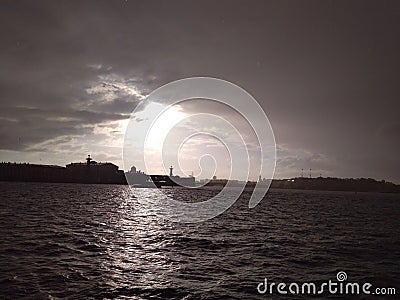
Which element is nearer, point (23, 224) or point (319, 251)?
point (319, 251)

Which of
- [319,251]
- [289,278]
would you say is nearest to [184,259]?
[289,278]

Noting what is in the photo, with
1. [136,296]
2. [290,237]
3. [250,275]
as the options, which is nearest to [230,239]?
[290,237]

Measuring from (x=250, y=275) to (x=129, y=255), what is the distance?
9914 mm

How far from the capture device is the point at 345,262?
25672mm

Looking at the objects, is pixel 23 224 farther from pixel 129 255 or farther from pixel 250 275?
pixel 250 275

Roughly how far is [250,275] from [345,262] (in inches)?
366

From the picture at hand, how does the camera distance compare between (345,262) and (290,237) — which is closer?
(345,262)

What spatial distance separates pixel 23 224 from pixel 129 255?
71.5 ft

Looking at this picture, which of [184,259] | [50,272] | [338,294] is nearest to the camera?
[338,294]

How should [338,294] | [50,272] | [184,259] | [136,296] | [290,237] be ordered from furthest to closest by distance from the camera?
[290,237]
[184,259]
[50,272]
[338,294]
[136,296]

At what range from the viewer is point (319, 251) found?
3002 centimetres

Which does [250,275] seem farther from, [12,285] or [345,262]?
[12,285]

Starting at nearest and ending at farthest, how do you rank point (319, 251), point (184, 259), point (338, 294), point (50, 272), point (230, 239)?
point (338, 294) < point (50, 272) < point (184, 259) < point (319, 251) < point (230, 239)

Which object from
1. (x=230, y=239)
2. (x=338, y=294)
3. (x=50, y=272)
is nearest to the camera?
(x=338, y=294)
